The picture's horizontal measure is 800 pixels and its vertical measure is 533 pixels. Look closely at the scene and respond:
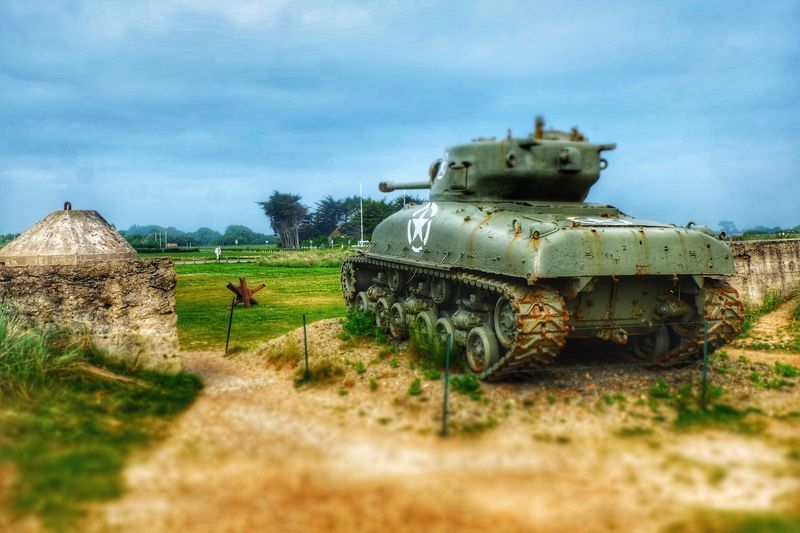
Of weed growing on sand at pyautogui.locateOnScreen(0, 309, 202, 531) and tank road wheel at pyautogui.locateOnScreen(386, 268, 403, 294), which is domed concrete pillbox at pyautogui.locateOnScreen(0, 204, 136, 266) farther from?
tank road wheel at pyautogui.locateOnScreen(386, 268, 403, 294)

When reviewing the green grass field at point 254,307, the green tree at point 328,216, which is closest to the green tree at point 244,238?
the green tree at point 328,216

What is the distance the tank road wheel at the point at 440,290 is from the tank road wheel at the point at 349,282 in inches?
154

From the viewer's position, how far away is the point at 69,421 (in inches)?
280

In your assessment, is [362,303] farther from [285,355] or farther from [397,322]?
[285,355]

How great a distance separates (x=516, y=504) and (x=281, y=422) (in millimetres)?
3399

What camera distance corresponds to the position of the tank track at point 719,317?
9352mm

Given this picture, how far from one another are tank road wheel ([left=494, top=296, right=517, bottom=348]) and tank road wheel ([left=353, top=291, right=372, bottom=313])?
501 centimetres

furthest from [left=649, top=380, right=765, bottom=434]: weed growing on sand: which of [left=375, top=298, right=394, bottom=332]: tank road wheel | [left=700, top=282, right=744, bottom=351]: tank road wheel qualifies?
[left=375, top=298, right=394, bottom=332]: tank road wheel

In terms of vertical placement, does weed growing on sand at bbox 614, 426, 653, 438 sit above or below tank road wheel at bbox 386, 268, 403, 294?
below

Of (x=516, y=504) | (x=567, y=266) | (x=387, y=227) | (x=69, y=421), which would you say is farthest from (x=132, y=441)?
(x=387, y=227)

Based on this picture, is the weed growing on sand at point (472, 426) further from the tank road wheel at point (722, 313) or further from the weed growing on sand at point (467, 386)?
the tank road wheel at point (722, 313)

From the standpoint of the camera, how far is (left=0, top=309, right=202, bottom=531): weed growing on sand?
546 cm

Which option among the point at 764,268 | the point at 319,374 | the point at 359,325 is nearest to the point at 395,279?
the point at 359,325

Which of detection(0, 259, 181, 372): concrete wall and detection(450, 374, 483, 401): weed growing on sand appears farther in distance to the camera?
detection(0, 259, 181, 372): concrete wall
